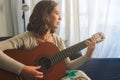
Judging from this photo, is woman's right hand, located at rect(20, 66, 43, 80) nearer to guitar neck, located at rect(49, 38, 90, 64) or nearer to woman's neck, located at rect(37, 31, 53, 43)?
guitar neck, located at rect(49, 38, 90, 64)

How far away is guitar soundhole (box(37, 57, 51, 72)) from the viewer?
1.54 m

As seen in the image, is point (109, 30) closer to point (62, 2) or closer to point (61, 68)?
point (62, 2)

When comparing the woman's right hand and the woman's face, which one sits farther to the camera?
the woman's face

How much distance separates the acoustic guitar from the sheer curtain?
90 cm

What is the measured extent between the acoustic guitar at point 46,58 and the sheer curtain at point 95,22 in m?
0.90

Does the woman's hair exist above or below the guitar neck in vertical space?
above

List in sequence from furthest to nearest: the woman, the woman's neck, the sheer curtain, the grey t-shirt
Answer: the sheer curtain
the woman's neck
the woman
the grey t-shirt

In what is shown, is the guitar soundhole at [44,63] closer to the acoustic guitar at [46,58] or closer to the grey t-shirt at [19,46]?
the acoustic guitar at [46,58]

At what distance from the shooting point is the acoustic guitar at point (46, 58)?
1509 mm

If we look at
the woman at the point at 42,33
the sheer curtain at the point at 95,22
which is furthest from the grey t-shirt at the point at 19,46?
the sheer curtain at the point at 95,22

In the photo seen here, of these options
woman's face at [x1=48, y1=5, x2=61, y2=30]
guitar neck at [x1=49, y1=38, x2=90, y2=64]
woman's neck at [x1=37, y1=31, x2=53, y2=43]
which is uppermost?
woman's face at [x1=48, y1=5, x2=61, y2=30]

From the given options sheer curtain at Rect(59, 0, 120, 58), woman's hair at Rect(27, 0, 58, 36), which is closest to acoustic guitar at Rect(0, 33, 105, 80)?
woman's hair at Rect(27, 0, 58, 36)

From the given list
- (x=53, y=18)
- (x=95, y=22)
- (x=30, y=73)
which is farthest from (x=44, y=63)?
(x=95, y=22)

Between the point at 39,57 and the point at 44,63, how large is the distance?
6cm
